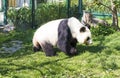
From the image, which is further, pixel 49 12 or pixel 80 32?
pixel 49 12

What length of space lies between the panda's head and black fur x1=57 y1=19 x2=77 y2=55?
0.12 metres

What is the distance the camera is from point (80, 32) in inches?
343

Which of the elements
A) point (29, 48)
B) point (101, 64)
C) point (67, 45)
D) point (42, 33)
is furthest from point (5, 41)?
point (101, 64)

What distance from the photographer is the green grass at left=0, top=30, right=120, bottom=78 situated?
7.42m

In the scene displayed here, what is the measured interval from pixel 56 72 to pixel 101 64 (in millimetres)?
1239

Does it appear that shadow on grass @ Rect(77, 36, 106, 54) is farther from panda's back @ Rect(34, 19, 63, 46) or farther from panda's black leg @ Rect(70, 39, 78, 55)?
panda's back @ Rect(34, 19, 63, 46)

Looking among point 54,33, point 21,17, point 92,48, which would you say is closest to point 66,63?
point 54,33

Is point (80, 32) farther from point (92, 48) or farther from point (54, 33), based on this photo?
point (92, 48)

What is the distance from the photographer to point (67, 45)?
8883mm

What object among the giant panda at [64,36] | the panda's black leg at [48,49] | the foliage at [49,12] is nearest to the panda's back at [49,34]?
the giant panda at [64,36]

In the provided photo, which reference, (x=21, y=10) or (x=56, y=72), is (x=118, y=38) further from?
(x=21, y=10)

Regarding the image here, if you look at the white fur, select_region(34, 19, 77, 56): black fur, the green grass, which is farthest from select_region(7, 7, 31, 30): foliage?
select_region(34, 19, 77, 56): black fur

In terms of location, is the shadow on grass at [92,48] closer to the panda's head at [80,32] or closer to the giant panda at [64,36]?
the giant panda at [64,36]

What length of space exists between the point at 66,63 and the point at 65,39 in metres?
0.72
